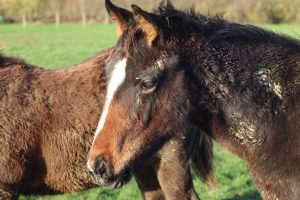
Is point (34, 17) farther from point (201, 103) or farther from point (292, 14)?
point (201, 103)

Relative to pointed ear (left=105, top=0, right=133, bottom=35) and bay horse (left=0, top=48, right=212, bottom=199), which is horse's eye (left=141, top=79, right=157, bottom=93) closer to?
pointed ear (left=105, top=0, right=133, bottom=35)

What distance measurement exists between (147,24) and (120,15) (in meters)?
0.36

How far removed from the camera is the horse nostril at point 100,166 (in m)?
2.77

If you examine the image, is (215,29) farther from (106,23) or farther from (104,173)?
(106,23)

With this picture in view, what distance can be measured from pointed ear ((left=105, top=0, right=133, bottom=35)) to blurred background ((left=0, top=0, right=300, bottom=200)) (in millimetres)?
421

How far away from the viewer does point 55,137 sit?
15.0ft

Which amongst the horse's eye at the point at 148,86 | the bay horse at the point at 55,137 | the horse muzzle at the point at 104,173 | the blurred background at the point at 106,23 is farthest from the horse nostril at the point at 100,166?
the bay horse at the point at 55,137

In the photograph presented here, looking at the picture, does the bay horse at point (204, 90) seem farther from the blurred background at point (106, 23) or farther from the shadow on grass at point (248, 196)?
the shadow on grass at point (248, 196)

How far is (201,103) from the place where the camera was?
9.32 ft

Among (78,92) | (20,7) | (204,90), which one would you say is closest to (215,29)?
(204,90)

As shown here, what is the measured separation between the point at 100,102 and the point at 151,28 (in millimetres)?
1977

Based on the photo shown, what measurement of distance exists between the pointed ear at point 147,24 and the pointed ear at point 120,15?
174 millimetres

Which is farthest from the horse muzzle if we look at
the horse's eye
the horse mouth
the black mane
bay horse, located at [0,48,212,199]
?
bay horse, located at [0,48,212,199]

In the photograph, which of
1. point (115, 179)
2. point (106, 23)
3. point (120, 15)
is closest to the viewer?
point (115, 179)
